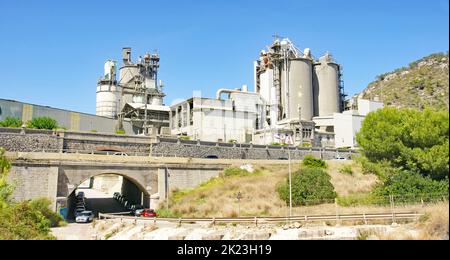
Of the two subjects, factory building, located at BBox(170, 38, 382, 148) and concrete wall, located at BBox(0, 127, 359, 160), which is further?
factory building, located at BBox(170, 38, 382, 148)

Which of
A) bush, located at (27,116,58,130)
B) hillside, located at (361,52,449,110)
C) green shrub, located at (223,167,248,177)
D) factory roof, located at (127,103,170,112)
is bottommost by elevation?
green shrub, located at (223,167,248,177)

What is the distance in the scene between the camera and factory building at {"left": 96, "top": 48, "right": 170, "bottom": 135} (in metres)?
74.8

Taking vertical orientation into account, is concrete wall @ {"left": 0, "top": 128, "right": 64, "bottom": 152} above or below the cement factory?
below

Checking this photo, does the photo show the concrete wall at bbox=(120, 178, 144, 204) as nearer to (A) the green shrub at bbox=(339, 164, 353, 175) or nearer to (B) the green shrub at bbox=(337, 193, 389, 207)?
(B) the green shrub at bbox=(337, 193, 389, 207)

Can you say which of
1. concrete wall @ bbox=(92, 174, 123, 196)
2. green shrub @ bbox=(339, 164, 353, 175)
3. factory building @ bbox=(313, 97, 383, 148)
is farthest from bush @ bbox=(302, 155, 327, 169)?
concrete wall @ bbox=(92, 174, 123, 196)

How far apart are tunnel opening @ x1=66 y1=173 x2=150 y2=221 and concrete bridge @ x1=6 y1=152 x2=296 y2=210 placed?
0.73 metres

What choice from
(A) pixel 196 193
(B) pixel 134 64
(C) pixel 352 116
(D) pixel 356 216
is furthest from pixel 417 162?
(B) pixel 134 64

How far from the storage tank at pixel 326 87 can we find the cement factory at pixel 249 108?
8.1 inches

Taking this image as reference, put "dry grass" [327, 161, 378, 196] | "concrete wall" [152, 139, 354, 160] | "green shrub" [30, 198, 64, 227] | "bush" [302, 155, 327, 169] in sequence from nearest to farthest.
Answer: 1. "green shrub" [30, 198, 64, 227]
2. "dry grass" [327, 161, 378, 196]
3. "concrete wall" [152, 139, 354, 160]
4. "bush" [302, 155, 327, 169]

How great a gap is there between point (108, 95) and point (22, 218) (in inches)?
2248

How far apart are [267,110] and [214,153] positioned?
86.9 feet

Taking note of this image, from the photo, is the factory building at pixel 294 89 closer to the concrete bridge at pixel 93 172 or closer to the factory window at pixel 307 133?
the factory window at pixel 307 133

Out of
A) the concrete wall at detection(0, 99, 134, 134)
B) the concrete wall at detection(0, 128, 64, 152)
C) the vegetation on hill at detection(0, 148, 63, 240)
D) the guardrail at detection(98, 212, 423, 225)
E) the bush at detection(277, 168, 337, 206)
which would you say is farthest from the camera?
the concrete wall at detection(0, 99, 134, 134)
